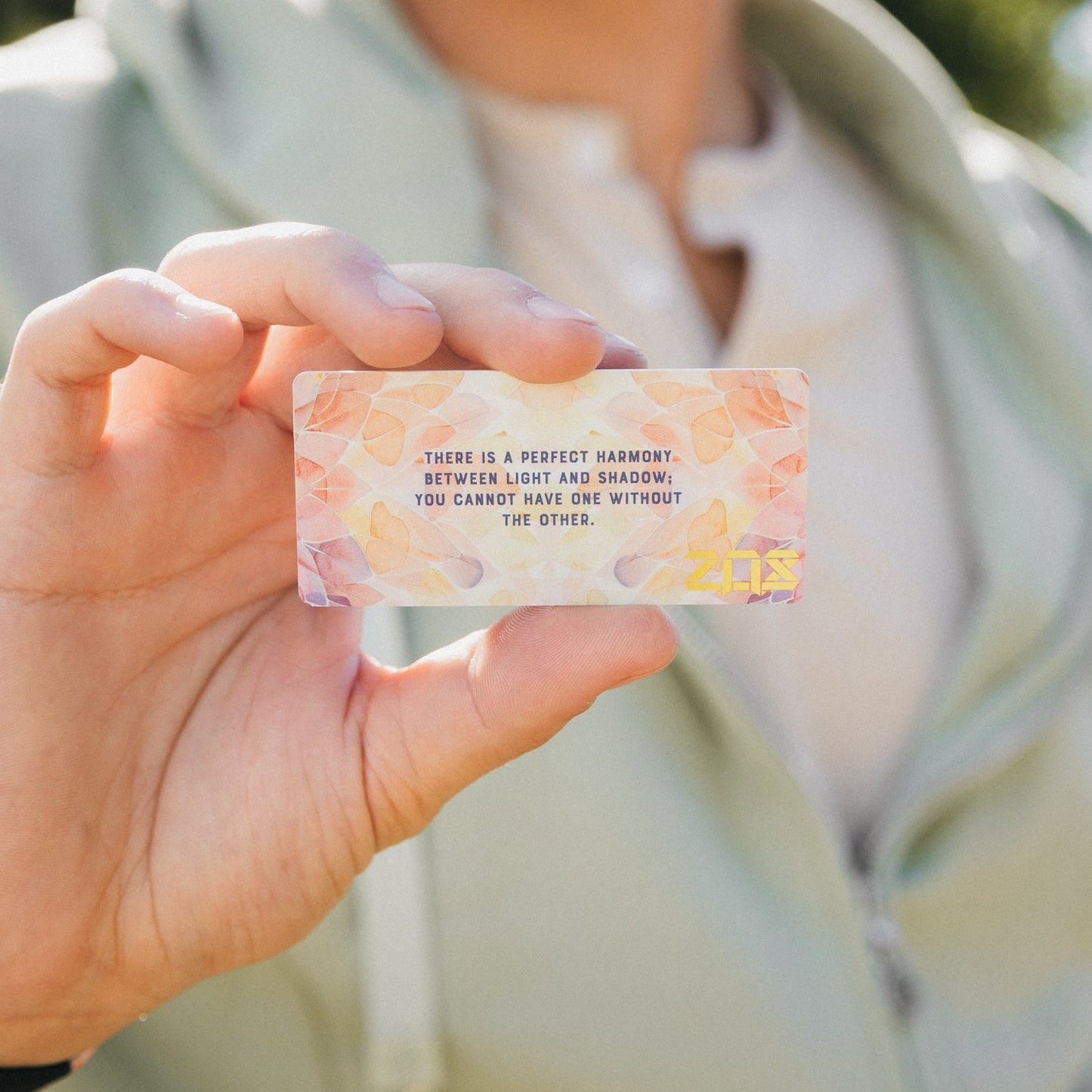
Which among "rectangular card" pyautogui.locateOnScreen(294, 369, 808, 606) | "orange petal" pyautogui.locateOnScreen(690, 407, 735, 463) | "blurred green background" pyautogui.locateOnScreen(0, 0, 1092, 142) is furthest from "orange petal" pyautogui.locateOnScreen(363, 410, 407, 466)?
"blurred green background" pyautogui.locateOnScreen(0, 0, 1092, 142)

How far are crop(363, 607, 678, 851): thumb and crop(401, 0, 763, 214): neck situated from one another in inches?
41.2

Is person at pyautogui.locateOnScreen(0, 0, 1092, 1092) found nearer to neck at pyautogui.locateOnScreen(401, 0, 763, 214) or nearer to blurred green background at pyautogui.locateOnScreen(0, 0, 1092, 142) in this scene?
neck at pyautogui.locateOnScreen(401, 0, 763, 214)

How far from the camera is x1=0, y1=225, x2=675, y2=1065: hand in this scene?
2.34 ft

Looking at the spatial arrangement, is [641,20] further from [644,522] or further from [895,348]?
[644,522]

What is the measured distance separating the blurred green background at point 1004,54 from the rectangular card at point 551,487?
3834mm

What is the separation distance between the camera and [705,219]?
1.59 m

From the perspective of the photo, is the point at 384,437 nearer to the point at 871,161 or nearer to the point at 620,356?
the point at 620,356

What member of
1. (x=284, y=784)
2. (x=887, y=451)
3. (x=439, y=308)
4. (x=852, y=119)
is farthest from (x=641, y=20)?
(x=284, y=784)

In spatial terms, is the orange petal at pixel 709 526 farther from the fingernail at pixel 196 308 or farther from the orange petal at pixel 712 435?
the fingernail at pixel 196 308

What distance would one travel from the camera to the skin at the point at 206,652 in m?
0.71

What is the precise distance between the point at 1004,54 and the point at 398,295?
4.11 m


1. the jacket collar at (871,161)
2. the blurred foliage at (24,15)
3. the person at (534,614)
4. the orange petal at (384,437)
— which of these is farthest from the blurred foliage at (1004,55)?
the orange petal at (384,437)

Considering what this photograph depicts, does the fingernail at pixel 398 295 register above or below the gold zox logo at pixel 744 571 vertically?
above

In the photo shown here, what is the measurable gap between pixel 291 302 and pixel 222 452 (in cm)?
15
